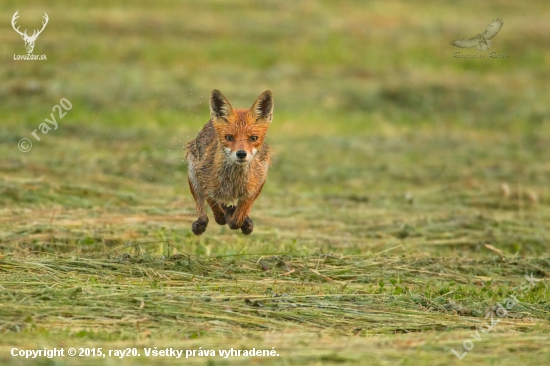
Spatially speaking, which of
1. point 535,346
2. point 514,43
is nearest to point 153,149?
point 535,346

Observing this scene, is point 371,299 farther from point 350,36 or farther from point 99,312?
point 350,36

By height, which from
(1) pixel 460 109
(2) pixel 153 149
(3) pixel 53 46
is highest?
(3) pixel 53 46

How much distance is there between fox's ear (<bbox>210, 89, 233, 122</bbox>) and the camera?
884cm

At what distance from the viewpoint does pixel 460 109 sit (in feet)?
84.1

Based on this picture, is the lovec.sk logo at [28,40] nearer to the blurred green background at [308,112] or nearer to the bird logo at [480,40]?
the blurred green background at [308,112]

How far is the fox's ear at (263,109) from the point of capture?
8.81 meters

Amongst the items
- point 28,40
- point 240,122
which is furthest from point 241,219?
point 28,40

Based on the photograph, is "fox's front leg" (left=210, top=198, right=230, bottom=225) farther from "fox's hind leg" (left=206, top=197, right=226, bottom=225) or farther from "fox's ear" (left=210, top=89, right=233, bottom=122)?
"fox's ear" (left=210, top=89, right=233, bottom=122)

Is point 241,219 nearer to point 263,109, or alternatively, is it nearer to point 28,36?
point 263,109

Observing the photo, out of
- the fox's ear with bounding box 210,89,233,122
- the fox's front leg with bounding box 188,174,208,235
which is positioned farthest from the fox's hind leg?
the fox's ear with bounding box 210,89,233,122

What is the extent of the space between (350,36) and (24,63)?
1270 cm

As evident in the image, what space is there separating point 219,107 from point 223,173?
34.5 inches

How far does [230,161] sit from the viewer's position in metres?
9.24

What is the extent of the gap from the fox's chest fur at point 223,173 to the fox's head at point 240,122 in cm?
50
